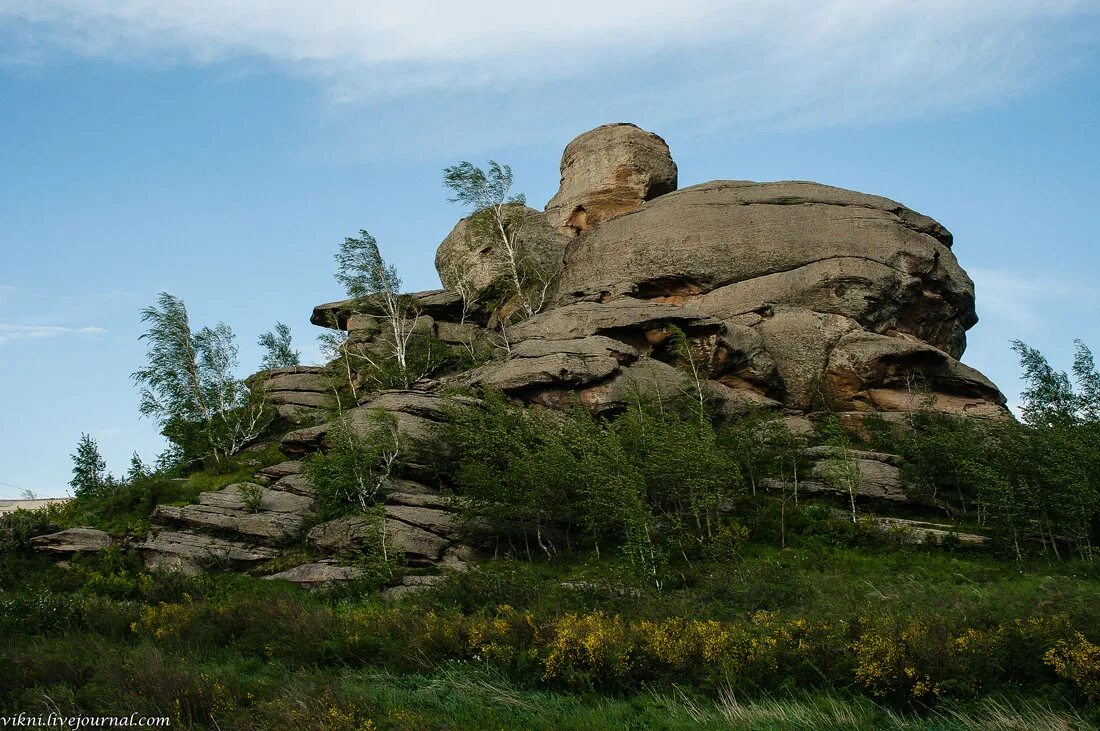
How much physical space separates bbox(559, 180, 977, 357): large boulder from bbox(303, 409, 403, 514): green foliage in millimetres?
19087

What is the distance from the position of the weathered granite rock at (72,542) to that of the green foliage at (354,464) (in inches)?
267

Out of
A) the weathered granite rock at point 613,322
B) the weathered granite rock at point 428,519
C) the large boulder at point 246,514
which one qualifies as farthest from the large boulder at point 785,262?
the large boulder at point 246,514

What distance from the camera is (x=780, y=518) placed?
30219 millimetres

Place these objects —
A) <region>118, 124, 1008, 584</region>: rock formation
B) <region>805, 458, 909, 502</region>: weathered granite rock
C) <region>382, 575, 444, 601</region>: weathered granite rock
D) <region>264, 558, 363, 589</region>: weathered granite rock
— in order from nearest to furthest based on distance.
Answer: <region>382, 575, 444, 601</region>: weathered granite rock, <region>264, 558, 363, 589</region>: weathered granite rock, <region>118, 124, 1008, 584</region>: rock formation, <region>805, 458, 909, 502</region>: weathered granite rock

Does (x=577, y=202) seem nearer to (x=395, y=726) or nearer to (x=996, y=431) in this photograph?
(x=996, y=431)

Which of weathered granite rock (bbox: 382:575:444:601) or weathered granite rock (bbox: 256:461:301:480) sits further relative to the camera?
weathered granite rock (bbox: 256:461:301:480)

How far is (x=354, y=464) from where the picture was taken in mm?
29297

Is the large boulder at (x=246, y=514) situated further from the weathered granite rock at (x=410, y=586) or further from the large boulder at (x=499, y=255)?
the large boulder at (x=499, y=255)

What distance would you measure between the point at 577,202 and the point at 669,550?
3620cm

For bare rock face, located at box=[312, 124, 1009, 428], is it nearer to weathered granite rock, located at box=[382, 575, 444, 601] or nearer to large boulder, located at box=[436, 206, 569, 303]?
large boulder, located at box=[436, 206, 569, 303]

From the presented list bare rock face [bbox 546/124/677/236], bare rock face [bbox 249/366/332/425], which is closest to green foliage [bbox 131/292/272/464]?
bare rock face [bbox 249/366/332/425]

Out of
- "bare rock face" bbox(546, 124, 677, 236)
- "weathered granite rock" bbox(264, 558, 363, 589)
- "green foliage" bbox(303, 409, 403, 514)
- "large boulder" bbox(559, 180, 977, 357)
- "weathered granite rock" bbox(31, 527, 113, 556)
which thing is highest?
"bare rock face" bbox(546, 124, 677, 236)

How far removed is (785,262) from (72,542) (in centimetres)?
3482

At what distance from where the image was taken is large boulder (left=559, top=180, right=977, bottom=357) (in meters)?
44.7
